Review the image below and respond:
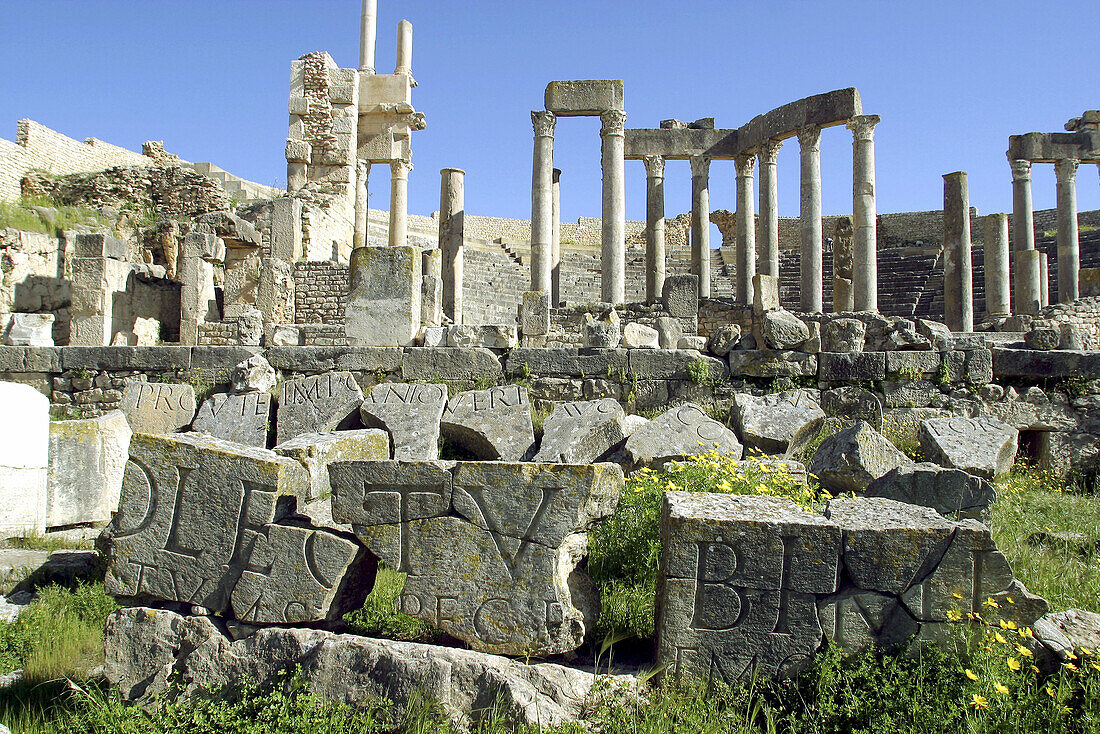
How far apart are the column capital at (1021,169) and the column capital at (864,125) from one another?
7318mm

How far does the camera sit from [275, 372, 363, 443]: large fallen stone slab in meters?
7.65

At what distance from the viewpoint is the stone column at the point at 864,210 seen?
56.2ft

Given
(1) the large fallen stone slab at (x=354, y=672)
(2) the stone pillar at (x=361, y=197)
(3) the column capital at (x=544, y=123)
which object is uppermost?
(3) the column capital at (x=544, y=123)

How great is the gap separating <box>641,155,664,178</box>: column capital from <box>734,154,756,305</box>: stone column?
2083 mm

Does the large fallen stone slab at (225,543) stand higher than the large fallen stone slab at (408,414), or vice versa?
the large fallen stone slab at (408,414)

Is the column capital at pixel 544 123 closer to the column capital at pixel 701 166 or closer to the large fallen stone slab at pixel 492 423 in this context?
the column capital at pixel 701 166

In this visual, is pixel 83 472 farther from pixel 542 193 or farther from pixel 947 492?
pixel 542 193

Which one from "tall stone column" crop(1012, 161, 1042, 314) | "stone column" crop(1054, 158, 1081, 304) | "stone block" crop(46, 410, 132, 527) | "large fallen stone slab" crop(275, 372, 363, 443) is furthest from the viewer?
"stone column" crop(1054, 158, 1081, 304)

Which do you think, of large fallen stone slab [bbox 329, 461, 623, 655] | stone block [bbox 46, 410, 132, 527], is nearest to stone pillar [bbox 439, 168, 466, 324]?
stone block [bbox 46, 410, 132, 527]

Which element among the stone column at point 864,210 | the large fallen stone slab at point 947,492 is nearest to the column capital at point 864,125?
the stone column at point 864,210

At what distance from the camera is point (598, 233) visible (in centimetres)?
3834

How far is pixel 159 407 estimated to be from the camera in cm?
843

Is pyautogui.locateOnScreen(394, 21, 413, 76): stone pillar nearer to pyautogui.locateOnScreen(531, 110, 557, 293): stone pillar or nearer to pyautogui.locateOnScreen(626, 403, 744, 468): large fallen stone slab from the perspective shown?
pyautogui.locateOnScreen(531, 110, 557, 293): stone pillar

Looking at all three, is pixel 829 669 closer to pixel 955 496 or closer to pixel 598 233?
pixel 955 496
